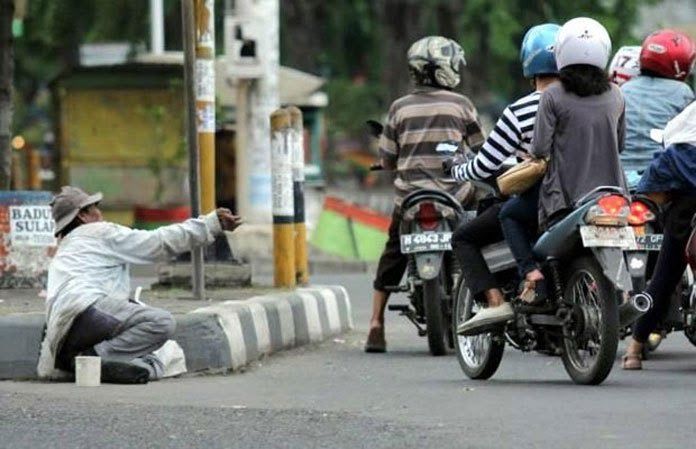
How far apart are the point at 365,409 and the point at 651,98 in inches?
144

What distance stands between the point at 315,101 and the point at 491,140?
20626 millimetres

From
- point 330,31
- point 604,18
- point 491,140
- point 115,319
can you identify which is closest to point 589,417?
point 491,140

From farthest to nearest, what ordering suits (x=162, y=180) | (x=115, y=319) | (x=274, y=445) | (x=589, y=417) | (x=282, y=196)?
(x=162, y=180) → (x=282, y=196) → (x=115, y=319) → (x=589, y=417) → (x=274, y=445)

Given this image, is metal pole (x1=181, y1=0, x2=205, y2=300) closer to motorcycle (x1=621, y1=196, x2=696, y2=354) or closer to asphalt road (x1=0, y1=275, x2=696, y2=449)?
asphalt road (x1=0, y1=275, x2=696, y2=449)

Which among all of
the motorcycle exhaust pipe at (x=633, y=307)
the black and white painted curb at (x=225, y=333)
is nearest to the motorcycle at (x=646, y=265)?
the motorcycle exhaust pipe at (x=633, y=307)

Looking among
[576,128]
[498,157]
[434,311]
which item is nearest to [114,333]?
[498,157]

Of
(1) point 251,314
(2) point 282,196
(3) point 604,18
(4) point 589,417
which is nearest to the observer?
A: (4) point 589,417

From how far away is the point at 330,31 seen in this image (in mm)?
44062

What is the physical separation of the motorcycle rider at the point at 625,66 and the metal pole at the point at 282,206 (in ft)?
7.28

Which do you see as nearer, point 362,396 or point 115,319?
point 362,396

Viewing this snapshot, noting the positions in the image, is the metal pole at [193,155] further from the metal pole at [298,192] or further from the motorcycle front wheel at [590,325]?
the motorcycle front wheel at [590,325]

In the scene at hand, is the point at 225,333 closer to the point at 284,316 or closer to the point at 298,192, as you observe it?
the point at 284,316

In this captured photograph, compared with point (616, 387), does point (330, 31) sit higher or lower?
higher

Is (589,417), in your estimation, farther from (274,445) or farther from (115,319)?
(115,319)
